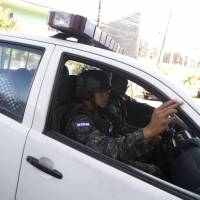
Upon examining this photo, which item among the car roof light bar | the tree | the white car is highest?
the car roof light bar

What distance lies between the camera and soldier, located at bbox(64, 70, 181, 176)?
221cm

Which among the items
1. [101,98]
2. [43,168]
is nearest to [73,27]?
[101,98]

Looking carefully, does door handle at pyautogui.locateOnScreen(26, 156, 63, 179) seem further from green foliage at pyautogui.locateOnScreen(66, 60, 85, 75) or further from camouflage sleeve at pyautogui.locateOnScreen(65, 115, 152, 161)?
green foliage at pyautogui.locateOnScreen(66, 60, 85, 75)

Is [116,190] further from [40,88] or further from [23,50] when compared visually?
[23,50]

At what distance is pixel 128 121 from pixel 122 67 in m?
1.62

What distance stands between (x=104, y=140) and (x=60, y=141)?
0.25 m

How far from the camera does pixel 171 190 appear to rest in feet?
6.72

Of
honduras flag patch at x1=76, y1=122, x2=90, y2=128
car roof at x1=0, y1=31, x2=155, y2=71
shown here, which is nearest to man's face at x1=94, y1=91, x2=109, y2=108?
honduras flag patch at x1=76, y1=122, x2=90, y2=128

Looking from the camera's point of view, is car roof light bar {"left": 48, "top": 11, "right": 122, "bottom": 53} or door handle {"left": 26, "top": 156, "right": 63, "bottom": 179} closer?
door handle {"left": 26, "top": 156, "right": 63, "bottom": 179}

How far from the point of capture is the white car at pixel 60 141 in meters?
2.14

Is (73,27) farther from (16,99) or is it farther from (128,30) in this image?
(128,30)

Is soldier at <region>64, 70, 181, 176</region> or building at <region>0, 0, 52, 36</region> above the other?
soldier at <region>64, 70, 181, 176</region>

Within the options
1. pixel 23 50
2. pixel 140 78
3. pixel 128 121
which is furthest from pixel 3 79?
pixel 128 121

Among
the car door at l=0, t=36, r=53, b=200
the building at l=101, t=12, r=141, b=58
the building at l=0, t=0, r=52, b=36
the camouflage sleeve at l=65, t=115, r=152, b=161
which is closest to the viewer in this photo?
the camouflage sleeve at l=65, t=115, r=152, b=161
